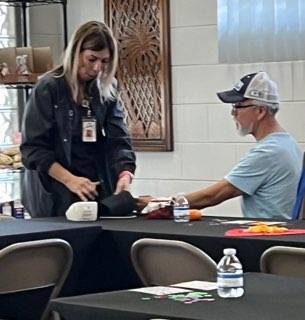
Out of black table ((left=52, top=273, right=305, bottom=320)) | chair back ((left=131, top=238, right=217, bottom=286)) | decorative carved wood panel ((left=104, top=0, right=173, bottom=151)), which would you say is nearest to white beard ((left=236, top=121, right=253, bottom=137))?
chair back ((left=131, top=238, right=217, bottom=286))

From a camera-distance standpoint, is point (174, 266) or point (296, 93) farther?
point (296, 93)

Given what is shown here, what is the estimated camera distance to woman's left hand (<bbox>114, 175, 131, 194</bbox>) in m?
3.97

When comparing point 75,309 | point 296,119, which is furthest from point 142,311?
point 296,119

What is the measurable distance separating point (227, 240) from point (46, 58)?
2.75 meters

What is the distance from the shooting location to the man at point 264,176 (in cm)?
372

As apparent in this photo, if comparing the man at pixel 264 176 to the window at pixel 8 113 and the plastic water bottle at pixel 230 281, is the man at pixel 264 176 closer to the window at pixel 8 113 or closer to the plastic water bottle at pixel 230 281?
the plastic water bottle at pixel 230 281

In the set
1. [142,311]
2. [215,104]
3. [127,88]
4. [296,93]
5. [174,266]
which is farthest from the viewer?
[127,88]

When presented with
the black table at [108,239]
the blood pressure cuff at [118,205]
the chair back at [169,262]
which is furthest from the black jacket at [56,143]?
the chair back at [169,262]

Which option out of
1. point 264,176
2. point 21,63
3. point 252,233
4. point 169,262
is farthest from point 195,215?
point 21,63

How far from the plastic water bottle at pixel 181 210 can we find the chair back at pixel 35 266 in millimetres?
547

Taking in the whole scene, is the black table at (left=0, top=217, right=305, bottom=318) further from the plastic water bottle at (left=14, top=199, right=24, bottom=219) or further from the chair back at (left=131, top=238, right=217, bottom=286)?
the plastic water bottle at (left=14, top=199, right=24, bottom=219)

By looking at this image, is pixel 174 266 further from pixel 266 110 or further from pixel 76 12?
pixel 76 12

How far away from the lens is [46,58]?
553 cm

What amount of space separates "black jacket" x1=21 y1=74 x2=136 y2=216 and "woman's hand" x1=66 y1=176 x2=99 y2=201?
3.7 inches
